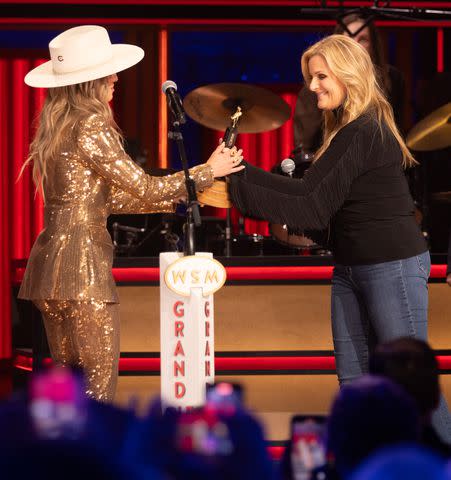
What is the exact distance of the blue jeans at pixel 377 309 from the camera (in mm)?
2654

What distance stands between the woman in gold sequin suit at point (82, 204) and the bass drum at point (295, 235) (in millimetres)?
1947

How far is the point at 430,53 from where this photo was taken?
24.5 feet

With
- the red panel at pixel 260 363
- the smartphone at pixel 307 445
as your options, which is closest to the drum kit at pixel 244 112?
the red panel at pixel 260 363

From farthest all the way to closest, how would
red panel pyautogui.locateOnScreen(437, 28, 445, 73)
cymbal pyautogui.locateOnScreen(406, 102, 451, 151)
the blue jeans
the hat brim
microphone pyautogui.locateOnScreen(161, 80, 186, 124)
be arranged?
red panel pyautogui.locateOnScreen(437, 28, 445, 73) < cymbal pyautogui.locateOnScreen(406, 102, 451, 151) < microphone pyautogui.locateOnScreen(161, 80, 186, 124) < the hat brim < the blue jeans

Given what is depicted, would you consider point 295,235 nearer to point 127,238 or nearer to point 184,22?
point 127,238

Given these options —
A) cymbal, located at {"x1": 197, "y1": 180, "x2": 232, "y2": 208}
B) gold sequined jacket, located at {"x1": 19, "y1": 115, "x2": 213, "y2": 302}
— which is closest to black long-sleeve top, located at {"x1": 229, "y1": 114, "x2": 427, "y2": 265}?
cymbal, located at {"x1": 197, "y1": 180, "x2": 232, "y2": 208}

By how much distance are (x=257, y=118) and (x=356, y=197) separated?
9.19 feet

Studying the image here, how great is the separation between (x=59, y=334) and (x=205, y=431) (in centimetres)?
183

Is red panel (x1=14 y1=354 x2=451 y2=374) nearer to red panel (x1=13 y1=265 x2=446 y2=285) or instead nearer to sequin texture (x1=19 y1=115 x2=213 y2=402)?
red panel (x1=13 y1=265 x2=446 y2=285)

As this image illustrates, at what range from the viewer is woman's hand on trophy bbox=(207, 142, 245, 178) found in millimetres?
2918

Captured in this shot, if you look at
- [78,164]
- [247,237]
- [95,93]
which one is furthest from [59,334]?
[247,237]

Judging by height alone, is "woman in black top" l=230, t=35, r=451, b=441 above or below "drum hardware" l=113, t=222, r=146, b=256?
below

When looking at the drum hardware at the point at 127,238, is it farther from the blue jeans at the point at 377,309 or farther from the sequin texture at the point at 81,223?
the blue jeans at the point at 377,309

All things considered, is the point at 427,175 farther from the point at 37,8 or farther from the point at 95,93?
the point at 95,93
